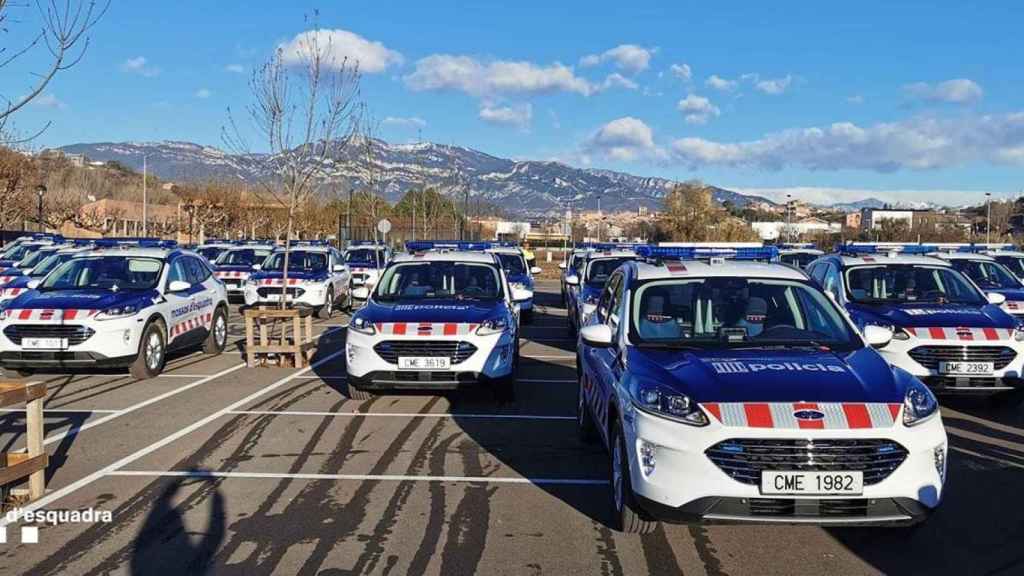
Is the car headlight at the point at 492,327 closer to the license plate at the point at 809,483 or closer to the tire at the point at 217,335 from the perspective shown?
the license plate at the point at 809,483

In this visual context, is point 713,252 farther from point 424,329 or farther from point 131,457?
point 131,457

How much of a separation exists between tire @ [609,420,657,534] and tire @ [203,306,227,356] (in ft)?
31.8

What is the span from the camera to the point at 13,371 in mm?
12117

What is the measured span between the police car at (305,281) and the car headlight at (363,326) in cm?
1066

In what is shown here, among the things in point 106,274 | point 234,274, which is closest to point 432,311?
point 106,274

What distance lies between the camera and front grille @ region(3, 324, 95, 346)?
10.9 meters

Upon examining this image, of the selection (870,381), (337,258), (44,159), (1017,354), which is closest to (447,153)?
(44,159)

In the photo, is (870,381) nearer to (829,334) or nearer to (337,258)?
(829,334)

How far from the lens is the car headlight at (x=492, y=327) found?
9.52 m

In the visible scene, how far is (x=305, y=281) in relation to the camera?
Answer: 20.7 m

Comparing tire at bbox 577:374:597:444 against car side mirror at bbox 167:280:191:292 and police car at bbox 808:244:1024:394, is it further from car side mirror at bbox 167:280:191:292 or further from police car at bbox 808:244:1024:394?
car side mirror at bbox 167:280:191:292

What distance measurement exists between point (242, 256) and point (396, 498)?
68.5 feet

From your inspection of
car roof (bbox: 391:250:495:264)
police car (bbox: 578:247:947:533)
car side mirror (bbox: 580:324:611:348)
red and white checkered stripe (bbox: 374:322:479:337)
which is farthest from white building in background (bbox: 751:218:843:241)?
police car (bbox: 578:247:947:533)

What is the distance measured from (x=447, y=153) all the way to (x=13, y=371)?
126 ft
